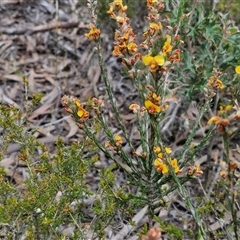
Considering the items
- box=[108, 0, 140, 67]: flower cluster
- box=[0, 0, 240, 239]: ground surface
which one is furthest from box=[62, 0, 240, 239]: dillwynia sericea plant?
box=[0, 0, 240, 239]: ground surface

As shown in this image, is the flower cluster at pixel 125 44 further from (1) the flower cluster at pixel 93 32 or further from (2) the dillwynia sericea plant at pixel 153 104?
(1) the flower cluster at pixel 93 32

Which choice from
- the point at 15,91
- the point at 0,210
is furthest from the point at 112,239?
the point at 15,91

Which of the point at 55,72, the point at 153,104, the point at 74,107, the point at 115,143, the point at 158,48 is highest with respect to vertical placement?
the point at 158,48

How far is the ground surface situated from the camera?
3.15 meters

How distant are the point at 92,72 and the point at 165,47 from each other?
2.40 meters

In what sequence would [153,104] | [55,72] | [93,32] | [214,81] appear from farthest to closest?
[55,72] → [93,32] → [214,81] → [153,104]

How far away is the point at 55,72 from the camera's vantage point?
372cm

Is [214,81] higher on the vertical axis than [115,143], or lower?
higher

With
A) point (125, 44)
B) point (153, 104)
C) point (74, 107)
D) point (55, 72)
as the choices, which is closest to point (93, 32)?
point (125, 44)

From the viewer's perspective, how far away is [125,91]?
3645mm

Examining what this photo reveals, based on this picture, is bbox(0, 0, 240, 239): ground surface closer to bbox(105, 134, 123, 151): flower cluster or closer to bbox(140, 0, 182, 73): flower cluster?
bbox(105, 134, 123, 151): flower cluster

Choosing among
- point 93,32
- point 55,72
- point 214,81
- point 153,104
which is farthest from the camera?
point 55,72

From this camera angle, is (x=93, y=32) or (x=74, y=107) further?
(x=93, y=32)

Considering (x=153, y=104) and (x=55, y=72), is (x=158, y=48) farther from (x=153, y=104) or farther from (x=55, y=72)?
(x=55, y=72)
